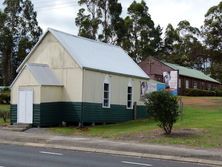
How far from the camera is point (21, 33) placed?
250 feet

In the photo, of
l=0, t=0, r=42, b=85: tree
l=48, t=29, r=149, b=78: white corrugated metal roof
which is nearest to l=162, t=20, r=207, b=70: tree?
l=0, t=0, r=42, b=85: tree

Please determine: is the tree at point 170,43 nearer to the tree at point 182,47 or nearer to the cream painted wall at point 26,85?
the tree at point 182,47

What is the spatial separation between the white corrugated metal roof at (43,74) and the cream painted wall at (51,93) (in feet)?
0.82

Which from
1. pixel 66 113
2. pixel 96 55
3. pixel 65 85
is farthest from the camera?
pixel 96 55

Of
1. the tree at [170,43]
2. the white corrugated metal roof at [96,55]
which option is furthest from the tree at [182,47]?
the white corrugated metal roof at [96,55]

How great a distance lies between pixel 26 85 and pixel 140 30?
56024mm

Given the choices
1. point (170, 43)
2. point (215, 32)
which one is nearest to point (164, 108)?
point (215, 32)

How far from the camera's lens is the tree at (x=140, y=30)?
276 feet

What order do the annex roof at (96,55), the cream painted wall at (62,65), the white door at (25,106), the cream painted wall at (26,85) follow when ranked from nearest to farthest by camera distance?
1. the cream painted wall at (26,85)
2. the white door at (25,106)
3. the cream painted wall at (62,65)
4. the annex roof at (96,55)

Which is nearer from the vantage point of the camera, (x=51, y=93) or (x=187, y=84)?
(x=51, y=93)

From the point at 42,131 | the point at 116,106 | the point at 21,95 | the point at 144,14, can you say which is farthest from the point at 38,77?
the point at 144,14

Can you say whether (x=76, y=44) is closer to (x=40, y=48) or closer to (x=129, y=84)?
(x=40, y=48)

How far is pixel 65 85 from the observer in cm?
3192

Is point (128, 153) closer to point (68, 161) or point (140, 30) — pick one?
point (68, 161)
